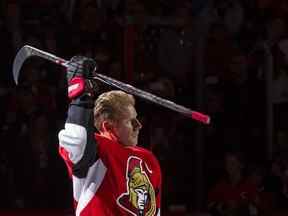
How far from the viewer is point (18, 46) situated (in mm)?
5312

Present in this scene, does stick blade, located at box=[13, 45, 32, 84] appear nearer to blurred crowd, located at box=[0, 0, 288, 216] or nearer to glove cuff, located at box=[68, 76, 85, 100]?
glove cuff, located at box=[68, 76, 85, 100]

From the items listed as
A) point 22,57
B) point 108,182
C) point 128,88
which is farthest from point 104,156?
point 22,57

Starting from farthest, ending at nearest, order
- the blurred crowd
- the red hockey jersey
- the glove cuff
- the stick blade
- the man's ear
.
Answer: the blurred crowd, the stick blade, the man's ear, the red hockey jersey, the glove cuff

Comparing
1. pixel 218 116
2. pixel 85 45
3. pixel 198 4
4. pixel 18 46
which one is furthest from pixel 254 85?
pixel 18 46

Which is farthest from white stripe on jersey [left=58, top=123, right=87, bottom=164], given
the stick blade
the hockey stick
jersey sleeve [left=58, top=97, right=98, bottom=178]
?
the stick blade

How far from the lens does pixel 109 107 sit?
113 inches

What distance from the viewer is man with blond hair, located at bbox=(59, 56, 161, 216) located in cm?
270

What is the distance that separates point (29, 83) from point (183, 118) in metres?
0.96

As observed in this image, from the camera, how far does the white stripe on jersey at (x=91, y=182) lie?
9.15ft

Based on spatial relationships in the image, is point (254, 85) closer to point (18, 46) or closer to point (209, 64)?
point (209, 64)

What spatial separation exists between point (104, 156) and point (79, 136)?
159mm

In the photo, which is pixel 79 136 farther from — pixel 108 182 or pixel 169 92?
pixel 169 92

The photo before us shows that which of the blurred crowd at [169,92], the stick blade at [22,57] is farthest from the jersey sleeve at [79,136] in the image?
the blurred crowd at [169,92]

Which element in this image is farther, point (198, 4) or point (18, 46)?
→ point (198, 4)
